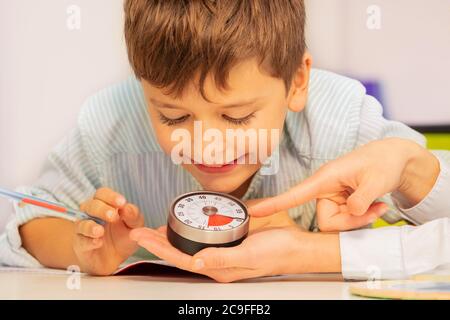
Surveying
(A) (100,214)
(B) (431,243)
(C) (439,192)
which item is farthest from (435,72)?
(A) (100,214)

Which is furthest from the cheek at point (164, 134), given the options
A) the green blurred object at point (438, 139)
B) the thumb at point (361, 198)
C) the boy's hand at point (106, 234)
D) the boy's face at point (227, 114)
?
the green blurred object at point (438, 139)

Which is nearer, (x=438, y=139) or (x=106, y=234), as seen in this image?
(x=106, y=234)

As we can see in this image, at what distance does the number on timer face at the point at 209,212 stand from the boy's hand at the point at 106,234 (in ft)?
0.24

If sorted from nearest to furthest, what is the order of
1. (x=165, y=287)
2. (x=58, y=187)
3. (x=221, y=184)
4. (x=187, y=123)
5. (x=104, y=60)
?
1. (x=165, y=287)
2. (x=187, y=123)
3. (x=221, y=184)
4. (x=58, y=187)
5. (x=104, y=60)

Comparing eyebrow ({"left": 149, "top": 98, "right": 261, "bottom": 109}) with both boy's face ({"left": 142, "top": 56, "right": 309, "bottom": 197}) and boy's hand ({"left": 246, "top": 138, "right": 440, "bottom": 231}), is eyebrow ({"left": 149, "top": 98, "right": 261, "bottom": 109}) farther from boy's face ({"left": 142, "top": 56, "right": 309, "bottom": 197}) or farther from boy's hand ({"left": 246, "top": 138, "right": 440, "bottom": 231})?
boy's hand ({"left": 246, "top": 138, "right": 440, "bottom": 231})

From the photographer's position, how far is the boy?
0.91 meters

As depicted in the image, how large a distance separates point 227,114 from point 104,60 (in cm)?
46

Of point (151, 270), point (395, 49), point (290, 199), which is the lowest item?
point (151, 270)

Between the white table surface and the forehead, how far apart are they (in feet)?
0.74

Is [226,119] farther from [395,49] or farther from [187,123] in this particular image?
[395,49]

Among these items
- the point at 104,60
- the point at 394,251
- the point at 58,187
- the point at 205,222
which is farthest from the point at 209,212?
the point at 104,60

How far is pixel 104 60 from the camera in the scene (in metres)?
1.30

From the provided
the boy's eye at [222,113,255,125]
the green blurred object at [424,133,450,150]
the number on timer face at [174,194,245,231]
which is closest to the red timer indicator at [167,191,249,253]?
the number on timer face at [174,194,245,231]

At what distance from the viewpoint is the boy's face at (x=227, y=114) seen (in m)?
0.90
